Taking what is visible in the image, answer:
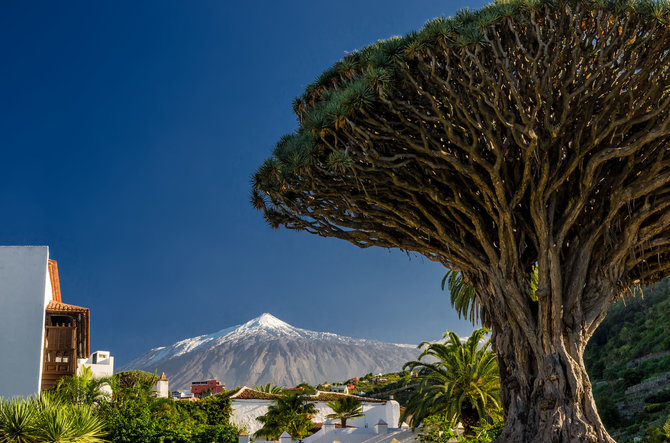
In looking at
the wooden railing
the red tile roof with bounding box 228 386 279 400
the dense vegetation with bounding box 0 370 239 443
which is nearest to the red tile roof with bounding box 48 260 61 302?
the wooden railing

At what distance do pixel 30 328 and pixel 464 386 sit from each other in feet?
51.3

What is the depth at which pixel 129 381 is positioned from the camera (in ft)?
153

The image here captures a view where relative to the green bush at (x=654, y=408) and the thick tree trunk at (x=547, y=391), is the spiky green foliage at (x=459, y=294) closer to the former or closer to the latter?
the thick tree trunk at (x=547, y=391)

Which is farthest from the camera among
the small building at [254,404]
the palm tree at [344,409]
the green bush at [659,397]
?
the small building at [254,404]

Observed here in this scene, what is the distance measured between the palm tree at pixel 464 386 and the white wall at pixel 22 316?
13693mm

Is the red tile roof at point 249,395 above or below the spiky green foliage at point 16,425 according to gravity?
above

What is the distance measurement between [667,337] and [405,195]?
37.7 meters

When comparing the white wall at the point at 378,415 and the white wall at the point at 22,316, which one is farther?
the white wall at the point at 378,415

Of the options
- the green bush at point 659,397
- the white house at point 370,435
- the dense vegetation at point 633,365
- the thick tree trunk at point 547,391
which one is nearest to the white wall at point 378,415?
the white house at point 370,435

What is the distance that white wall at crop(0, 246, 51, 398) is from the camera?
21.2m

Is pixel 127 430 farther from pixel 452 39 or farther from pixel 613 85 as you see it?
pixel 613 85

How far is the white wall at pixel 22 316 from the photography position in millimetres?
21172

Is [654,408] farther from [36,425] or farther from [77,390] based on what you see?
[36,425]

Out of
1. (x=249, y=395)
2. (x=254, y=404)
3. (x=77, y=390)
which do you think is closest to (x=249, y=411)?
(x=254, y=404)
